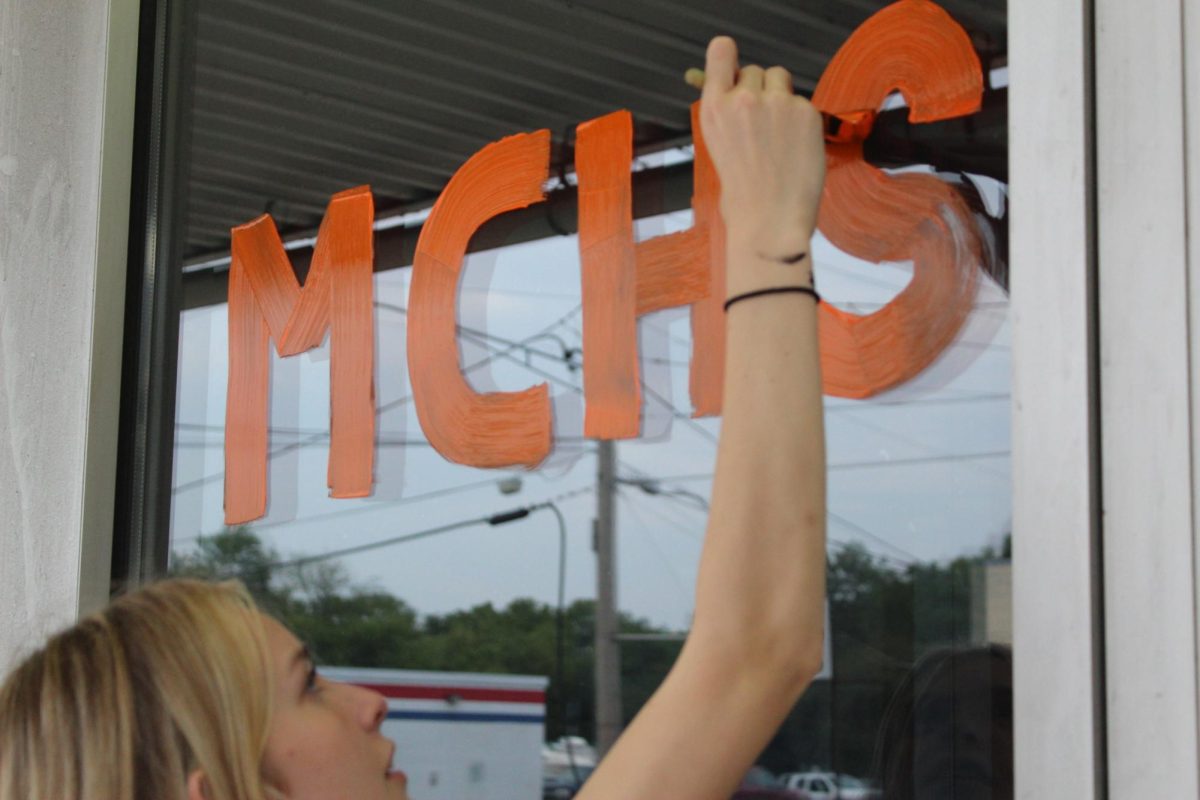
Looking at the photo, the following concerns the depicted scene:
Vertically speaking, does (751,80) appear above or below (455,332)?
Answer: above

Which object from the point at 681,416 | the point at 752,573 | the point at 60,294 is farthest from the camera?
the point at 60,294

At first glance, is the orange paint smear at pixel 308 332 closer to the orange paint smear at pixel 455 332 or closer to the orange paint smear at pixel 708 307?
the orange paint smear at pixel 455 332

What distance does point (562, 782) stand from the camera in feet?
5.74

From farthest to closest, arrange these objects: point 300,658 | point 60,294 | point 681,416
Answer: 1. point 60,294
2. point 681,416
3. point 300,658

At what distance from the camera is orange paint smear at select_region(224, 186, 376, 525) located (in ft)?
6.30

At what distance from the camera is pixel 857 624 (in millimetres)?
1445

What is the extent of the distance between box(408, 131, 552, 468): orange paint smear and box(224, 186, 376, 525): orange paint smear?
0.33 ft

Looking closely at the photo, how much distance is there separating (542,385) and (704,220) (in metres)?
0.29

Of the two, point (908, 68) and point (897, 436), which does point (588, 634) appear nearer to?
point (897, 436)

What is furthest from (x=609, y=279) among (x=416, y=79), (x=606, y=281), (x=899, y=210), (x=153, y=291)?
(x=153, y=291)

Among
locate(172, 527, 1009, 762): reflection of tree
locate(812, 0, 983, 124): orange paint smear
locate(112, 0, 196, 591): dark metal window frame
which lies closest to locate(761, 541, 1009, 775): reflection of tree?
locate(172, 527, 1009, 762): reflection of tree

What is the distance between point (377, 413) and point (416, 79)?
44 cm

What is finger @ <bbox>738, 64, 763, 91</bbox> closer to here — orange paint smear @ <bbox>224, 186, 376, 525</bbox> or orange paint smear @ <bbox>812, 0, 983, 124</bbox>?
orange paint smear @ <bbox>812, 0, 983, 124</bbox>

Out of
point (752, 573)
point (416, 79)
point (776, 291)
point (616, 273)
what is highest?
point (416, 79)
